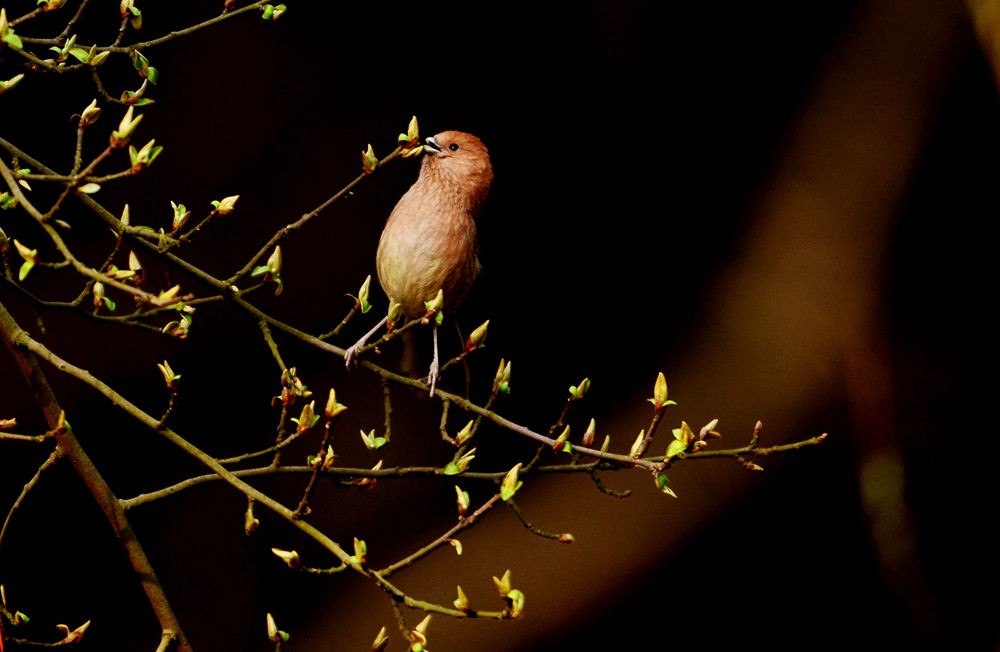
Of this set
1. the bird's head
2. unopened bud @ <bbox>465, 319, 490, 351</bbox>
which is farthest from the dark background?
unopened bud @ <bbox>465, 319, 490, 351</bbox>

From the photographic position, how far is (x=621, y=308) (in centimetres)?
143

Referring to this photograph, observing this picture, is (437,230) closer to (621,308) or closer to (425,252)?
(425,252)

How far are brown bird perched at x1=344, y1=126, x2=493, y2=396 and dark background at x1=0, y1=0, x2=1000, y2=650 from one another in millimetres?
284

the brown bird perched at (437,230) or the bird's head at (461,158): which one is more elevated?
the bird's head at (461,158)

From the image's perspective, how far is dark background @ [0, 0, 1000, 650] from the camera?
4.44ft

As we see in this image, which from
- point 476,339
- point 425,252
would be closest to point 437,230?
point 425,252

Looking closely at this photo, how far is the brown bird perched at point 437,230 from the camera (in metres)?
1.02

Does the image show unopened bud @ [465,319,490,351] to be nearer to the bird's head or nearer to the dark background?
the bird's head

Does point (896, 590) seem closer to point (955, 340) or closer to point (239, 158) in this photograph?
point (955, 340)

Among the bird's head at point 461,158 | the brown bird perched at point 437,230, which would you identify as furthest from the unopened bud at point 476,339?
the bird's head at point 461,158

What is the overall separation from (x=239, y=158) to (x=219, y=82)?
114 millimetres

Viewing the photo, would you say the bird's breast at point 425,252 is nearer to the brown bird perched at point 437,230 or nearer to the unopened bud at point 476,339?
the brown bird perched at point 437,230

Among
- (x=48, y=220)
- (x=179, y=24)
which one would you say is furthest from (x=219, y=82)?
(x=48, y=220)

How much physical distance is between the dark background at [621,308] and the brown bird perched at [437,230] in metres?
0.28
